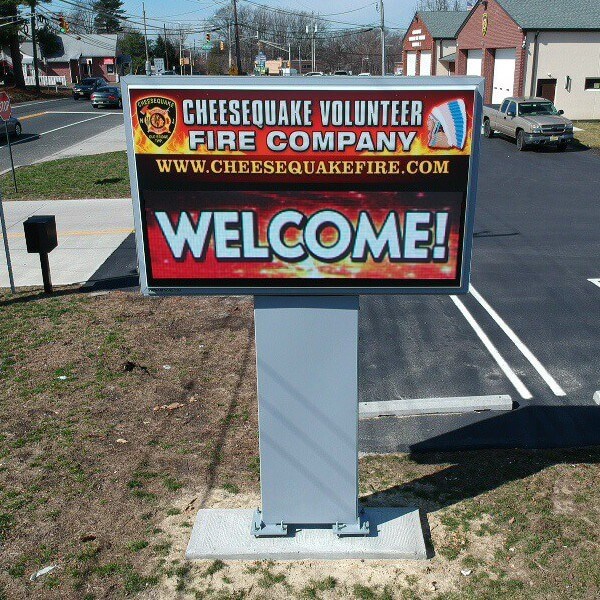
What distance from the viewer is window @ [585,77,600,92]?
3675 centimetres

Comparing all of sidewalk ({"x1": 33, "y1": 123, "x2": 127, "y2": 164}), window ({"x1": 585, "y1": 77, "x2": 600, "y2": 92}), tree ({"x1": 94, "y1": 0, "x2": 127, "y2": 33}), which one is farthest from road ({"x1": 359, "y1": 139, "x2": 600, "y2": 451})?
tree ({"x1": 94, "y1": 0, "x2": 127, "y2": 33})

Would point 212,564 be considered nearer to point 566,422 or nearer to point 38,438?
point 38,438

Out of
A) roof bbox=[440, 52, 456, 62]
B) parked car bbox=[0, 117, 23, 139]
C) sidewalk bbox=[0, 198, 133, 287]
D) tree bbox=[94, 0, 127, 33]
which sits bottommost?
sidewalk bbox=[0, 198, 133, 287]

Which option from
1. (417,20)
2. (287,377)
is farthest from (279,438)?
(417,20)

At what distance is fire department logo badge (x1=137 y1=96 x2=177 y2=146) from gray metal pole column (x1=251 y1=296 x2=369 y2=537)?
147 cm

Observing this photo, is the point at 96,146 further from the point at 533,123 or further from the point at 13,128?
the point at 533,123

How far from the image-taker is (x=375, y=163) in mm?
5297

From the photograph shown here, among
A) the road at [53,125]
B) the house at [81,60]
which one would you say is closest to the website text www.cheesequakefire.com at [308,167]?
the road at [53,125]

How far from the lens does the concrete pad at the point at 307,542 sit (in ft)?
20.4

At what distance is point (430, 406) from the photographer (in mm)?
8594

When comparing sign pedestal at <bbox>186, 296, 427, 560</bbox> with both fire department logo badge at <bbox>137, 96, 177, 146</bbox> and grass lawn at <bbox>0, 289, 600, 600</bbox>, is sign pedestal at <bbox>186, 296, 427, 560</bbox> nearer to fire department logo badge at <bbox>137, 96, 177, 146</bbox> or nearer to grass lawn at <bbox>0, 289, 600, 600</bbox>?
grass lawn at <bbox>0, 289, 600, 600</bbox>

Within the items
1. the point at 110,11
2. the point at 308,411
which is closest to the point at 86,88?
the point at 308,411

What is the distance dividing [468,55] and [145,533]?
44.9 meters

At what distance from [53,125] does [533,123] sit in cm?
2545
